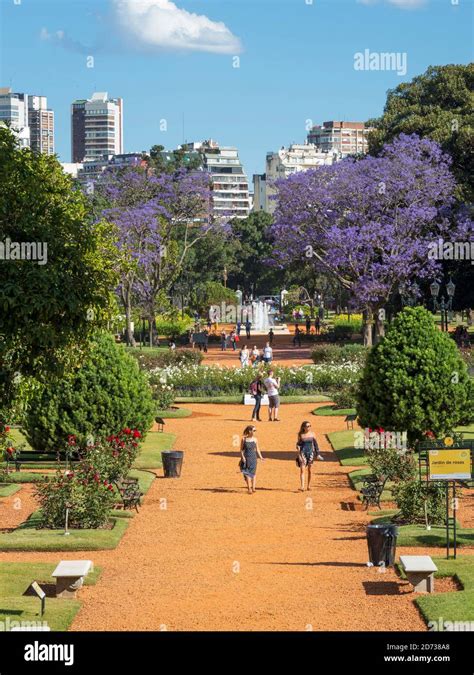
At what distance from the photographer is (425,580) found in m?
18.2

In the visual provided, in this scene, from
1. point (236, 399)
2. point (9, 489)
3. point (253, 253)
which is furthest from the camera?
point (253, 253)

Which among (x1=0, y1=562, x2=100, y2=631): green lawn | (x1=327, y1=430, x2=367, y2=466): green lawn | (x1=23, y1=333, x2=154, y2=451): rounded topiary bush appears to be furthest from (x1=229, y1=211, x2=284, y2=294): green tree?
(x1=0, y1=562, x2=100, y2=631): green lawn

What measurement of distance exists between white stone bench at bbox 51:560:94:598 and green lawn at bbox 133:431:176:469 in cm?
1221

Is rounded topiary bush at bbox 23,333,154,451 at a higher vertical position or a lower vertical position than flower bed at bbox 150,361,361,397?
higher

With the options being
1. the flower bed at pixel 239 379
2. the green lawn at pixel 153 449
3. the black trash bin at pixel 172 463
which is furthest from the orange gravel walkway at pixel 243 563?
the flower bed at pixel 239 379

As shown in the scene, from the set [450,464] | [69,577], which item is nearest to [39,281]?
[69,577]

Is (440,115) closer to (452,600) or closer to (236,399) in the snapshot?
(236,399)

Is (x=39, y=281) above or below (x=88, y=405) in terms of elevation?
above

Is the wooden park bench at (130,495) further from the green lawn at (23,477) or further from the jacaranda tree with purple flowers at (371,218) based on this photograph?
the jacaranda tree with purple flowers at (371,218)

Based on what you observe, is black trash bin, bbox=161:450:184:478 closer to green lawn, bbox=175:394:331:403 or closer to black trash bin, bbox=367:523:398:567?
black trash bin, bbox=367:523:398:567

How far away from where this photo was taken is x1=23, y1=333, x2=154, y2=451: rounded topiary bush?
2969 cm

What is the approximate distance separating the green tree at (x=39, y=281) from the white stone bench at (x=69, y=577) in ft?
7.95

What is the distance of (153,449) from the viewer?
109 ft

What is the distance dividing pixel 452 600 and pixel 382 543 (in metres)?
2.47
